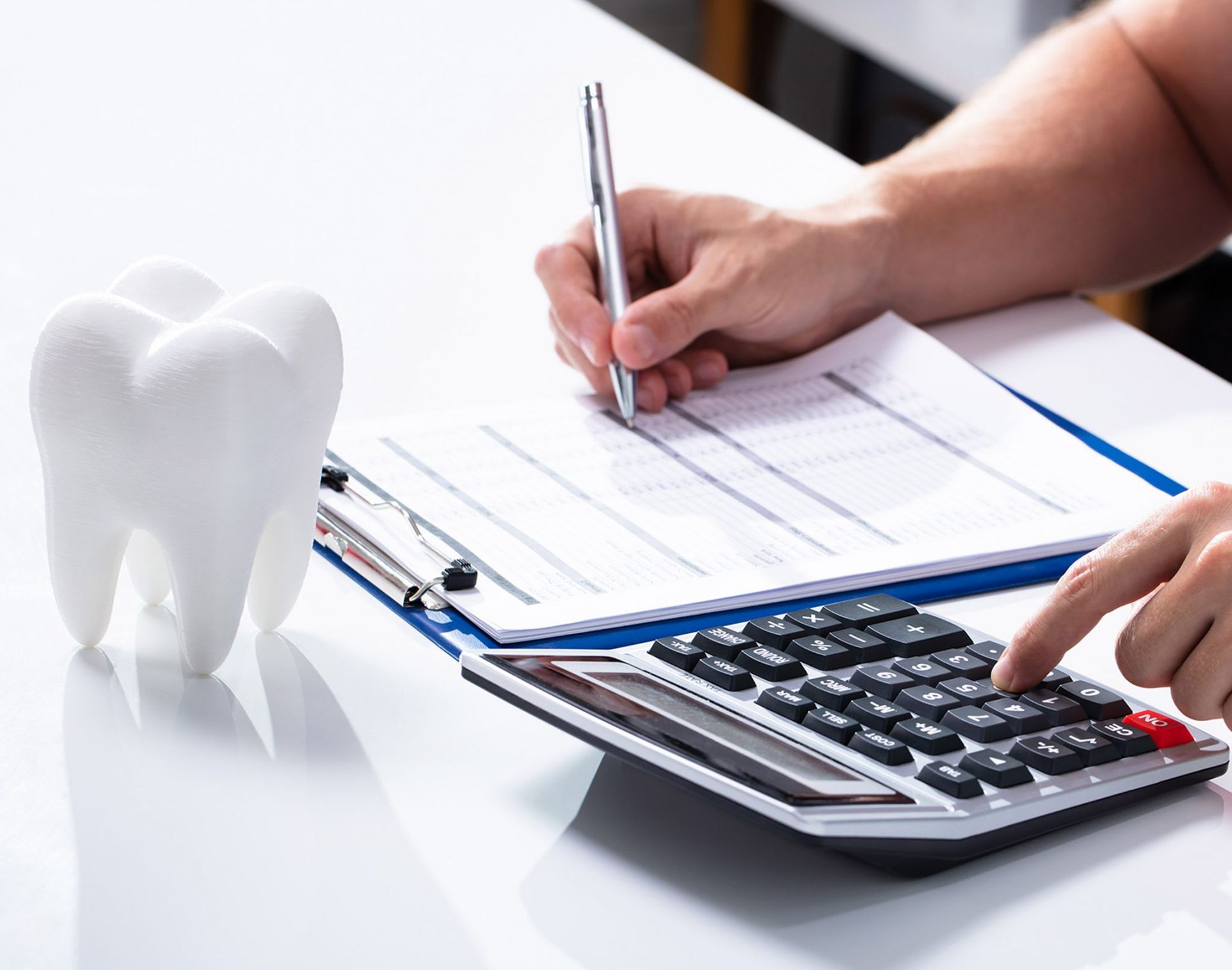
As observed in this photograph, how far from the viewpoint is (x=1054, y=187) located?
98 centimetres

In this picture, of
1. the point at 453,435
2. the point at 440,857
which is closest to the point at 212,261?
the point at 453,435

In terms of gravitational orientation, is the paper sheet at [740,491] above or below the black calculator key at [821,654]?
below

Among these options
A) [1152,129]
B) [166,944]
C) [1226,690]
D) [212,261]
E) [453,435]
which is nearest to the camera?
[166,944]

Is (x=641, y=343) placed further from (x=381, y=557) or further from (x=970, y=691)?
(x=970, y=691)

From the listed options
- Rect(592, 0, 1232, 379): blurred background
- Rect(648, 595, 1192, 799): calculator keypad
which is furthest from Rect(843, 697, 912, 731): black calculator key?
Rect(592, 0, 1232, 379): blurred background

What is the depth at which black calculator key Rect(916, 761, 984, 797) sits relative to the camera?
44 cm

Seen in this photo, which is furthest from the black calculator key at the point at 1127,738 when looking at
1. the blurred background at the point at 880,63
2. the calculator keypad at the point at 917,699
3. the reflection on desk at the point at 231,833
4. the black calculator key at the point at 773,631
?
the blurred background at the point at 880,63

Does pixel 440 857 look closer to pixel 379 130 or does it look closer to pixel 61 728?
pixel 61 728

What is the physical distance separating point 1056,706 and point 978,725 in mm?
39

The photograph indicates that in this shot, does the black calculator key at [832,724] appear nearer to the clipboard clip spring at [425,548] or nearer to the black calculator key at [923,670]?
the black calculator key at [923,670]

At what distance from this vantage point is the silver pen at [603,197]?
31.2 inches

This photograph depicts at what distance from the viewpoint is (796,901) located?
43cm

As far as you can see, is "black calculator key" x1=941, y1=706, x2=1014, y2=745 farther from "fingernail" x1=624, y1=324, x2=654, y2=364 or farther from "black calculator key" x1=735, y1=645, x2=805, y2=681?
"fingernail" x1=624, y1=324, x2=654, y2=364

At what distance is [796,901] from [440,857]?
0.34 ft
